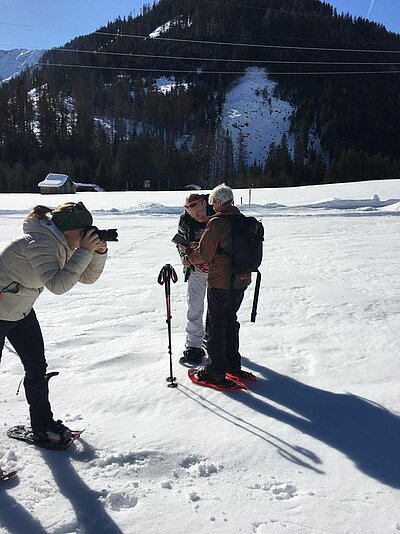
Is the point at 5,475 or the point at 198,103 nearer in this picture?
the point at 5,475

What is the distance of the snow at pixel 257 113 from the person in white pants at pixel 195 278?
320ft

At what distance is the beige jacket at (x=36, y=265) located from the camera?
2627 mm

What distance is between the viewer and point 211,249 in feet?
12.7

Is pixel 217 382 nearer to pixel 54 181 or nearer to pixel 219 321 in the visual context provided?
pixel 219 321

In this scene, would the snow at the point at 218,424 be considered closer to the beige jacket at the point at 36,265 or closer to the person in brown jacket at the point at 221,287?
the person in brown jacket at the point at 221,287

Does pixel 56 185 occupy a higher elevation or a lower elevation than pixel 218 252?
higher

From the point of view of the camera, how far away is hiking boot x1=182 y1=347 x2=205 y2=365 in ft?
15.7

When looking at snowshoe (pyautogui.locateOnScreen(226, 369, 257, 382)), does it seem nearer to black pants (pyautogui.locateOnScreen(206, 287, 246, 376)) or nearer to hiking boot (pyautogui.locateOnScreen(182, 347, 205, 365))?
black pants (pyautogui.locateOnScreen(206, 287, 246, 376))

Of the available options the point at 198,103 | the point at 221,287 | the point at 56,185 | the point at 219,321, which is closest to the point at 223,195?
the point at 221,287

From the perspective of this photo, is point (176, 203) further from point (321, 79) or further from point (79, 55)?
point (79, 55)

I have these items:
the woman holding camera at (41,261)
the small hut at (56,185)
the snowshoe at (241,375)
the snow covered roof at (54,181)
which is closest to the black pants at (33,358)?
the woman holding camera at (41,261)

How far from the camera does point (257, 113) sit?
115m

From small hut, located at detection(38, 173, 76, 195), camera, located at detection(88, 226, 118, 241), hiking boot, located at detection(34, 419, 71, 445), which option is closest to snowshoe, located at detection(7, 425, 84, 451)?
hiking boot, located at detection(34, 419, 71, 445)

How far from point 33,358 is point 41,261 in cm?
81
